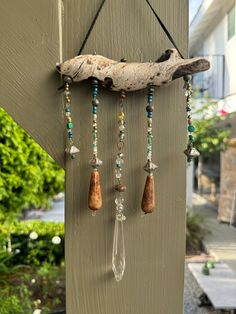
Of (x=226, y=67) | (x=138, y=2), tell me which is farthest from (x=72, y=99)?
(x=226, y=67)

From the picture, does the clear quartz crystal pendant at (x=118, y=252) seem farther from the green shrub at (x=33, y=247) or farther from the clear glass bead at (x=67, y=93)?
the green shrub at (x=33, y=247)

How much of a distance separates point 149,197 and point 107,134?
0.38 feet

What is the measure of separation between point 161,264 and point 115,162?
0.18m

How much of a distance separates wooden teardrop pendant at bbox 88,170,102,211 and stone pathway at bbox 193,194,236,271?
2.03 m

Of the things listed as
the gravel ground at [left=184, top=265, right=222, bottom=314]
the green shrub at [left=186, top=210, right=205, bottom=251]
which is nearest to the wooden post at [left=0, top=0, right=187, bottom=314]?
the gravel ground at [left=184, top=265, right=222, bottom=314]

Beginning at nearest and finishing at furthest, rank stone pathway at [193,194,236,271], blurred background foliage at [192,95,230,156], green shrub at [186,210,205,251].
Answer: stone pathway at [193,194,236,271] → green shrub at [186,210,205,251] → blurred background foliage at [192,95,230,156]

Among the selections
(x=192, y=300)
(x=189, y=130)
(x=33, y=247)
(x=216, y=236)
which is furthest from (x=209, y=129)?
(x=189, y=130)

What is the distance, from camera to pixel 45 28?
480 mm

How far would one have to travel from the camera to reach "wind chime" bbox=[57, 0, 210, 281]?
17.7 inches

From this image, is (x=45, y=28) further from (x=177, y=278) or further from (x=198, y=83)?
(x=198, y=83)

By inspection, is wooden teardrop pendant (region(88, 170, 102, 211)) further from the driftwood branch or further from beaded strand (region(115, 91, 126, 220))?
the driftwood branch

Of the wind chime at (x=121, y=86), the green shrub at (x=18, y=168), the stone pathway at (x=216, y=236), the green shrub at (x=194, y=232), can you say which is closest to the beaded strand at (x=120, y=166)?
the wind chime at (x=121, y=86)

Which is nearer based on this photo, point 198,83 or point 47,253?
point 47,253

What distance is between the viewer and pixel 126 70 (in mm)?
451
